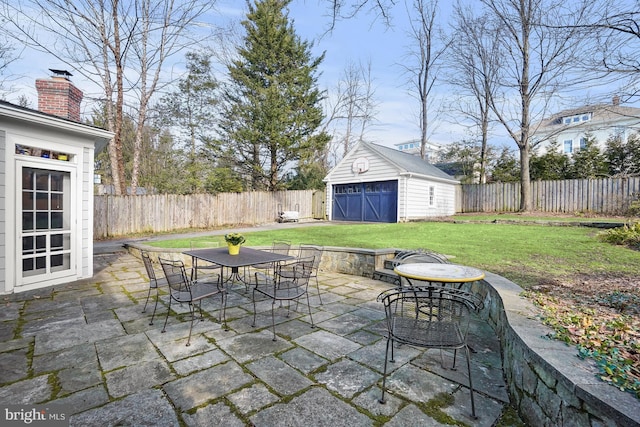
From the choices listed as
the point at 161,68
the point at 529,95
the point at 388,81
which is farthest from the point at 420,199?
the point at 161,68

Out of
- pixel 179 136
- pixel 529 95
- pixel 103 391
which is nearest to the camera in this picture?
pixel 103 391

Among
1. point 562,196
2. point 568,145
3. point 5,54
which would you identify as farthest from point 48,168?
point 568,145

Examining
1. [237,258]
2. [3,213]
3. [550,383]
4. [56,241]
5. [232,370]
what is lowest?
[232,370]

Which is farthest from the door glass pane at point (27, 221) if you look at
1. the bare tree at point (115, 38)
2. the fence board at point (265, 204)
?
the fence board at point (265, 204)

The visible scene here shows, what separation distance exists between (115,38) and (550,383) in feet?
47.6

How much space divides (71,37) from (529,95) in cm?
1768

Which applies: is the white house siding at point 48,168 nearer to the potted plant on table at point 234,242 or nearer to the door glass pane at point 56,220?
the door glass pane at point 56,220

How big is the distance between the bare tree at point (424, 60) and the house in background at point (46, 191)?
18841 millimetres

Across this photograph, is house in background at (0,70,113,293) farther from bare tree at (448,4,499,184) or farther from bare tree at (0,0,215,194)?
bare tree at (448,4,499,184)

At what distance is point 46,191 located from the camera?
5.04 metres

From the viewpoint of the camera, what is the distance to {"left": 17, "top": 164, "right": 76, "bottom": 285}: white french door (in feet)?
15.7

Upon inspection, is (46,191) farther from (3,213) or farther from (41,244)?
(41,244)

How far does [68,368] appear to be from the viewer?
248 cm

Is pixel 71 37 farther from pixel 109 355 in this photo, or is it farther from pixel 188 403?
pixel 188 403
